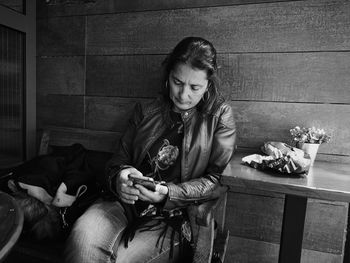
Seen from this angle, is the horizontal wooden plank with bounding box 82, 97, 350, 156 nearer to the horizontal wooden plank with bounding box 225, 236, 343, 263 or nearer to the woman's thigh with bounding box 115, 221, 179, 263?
the horizontal wooden plank with bounding box 225, 236, 343, 263

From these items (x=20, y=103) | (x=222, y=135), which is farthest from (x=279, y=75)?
(x=20, y=103)

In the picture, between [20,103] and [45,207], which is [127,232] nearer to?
[45,207]

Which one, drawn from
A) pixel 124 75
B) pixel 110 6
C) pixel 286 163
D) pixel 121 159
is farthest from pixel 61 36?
pixel 286 163

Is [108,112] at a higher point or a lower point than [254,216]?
higher

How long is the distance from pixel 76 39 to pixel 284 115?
1397 millimetres

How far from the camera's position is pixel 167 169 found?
1.26 meters

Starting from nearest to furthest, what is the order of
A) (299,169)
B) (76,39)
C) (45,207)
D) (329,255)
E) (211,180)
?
(299,169) → (211,180) → (45,207) → (329,255) → (76,39)

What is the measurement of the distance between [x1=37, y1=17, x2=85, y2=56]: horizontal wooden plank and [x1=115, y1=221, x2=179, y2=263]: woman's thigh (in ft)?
4.25

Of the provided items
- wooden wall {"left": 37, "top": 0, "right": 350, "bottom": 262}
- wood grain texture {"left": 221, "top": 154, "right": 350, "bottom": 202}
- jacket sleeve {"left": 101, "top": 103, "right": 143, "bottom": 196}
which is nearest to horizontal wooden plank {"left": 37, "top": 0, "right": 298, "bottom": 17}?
wooden wall {"left": 37, "top": 0, "right": 350, "bottom": 262}

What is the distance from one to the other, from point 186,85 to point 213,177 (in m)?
0.42

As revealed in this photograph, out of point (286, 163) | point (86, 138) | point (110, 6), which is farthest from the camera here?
point (86, 138)

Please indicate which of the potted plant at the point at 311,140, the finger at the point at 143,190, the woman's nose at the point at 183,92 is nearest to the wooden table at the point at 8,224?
the finger at the point at 143,190

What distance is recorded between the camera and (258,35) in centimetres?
144

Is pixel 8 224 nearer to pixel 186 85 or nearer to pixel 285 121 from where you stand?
pixel 186 85
